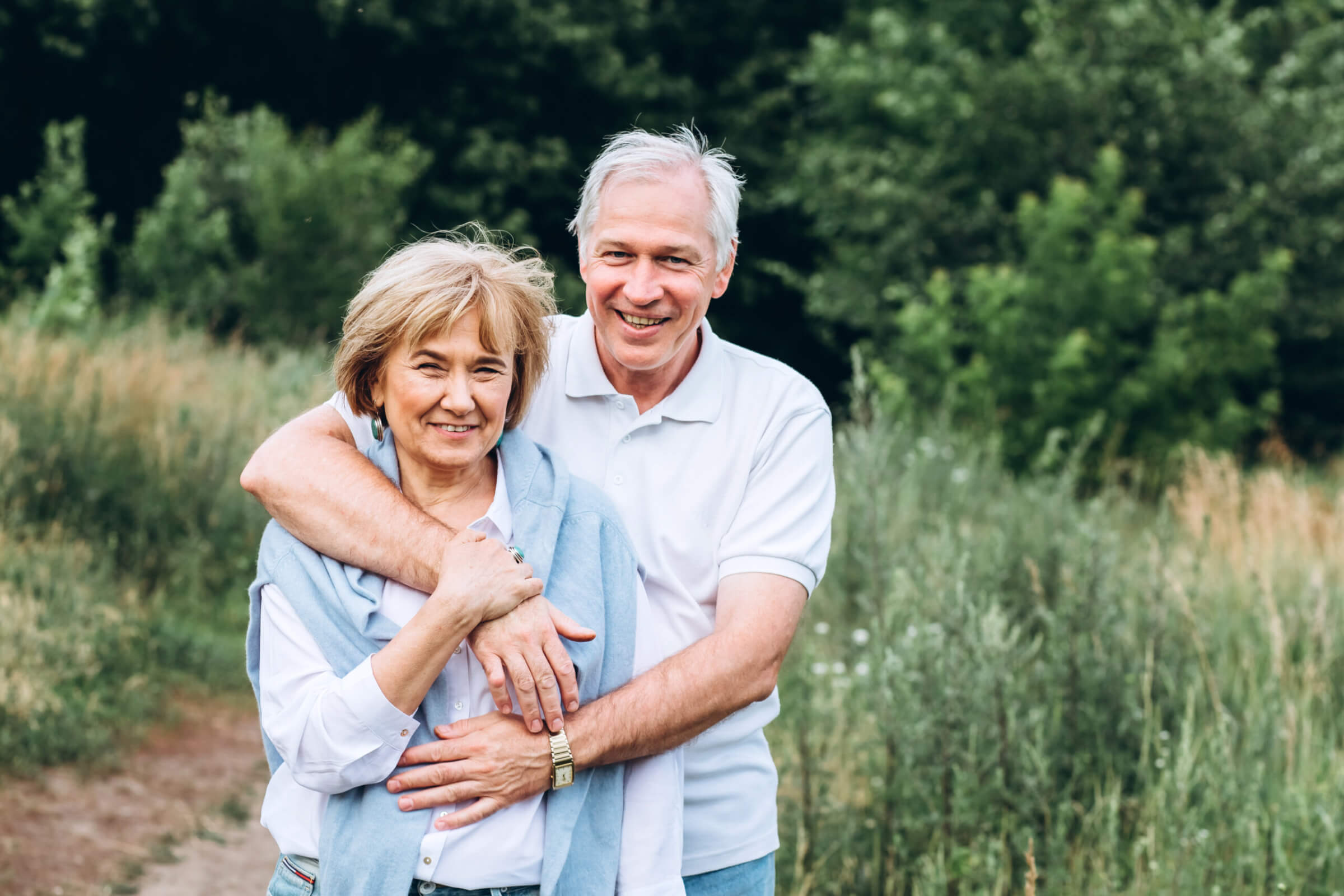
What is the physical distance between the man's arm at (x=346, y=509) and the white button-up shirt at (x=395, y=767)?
7cm

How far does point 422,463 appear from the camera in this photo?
2271 mm

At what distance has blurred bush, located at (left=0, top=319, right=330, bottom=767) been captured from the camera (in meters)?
5.18

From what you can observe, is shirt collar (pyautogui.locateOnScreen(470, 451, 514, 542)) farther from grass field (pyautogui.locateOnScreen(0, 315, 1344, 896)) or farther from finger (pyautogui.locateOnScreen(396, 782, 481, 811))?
grass field (pyautogui.locateOnScreen(0, 315, 1344, 896))

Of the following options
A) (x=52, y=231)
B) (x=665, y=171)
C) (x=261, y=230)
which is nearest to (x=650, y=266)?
(x=665, y=171)

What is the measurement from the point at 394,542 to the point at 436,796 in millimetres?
432

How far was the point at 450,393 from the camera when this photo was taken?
2.12 m

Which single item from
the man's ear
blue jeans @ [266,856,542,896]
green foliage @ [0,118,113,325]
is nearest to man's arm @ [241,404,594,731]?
blue jeans @ [266,856,542,896]

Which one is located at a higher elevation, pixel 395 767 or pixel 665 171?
pixel 665 171

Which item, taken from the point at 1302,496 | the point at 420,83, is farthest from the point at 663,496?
the point at 420,83

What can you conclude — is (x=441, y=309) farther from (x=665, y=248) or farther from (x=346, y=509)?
(x=665, y=248)

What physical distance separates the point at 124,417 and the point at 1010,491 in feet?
18.9

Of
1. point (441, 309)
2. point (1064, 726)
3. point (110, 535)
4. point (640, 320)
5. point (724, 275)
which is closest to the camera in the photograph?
point (441, 309)

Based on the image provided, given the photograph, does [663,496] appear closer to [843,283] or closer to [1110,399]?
[1110,399]

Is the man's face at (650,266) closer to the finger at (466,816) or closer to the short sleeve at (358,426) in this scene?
the short sleeve at (358,426)
